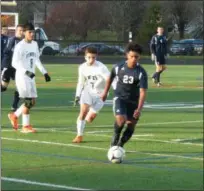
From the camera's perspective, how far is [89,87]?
53.6 feet

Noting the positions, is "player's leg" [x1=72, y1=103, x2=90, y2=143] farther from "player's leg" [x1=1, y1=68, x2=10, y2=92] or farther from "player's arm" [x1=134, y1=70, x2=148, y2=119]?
"player's leg" [x1=1, y1=68, x2=10, y2=92]

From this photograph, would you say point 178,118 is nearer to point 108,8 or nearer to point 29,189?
point 29,189

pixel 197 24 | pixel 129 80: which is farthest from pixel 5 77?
pixel 197 24

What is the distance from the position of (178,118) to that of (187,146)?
5.75 m

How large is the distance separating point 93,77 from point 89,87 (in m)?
0.23

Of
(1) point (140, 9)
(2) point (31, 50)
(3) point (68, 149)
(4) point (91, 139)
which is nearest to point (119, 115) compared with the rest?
(3) point (68, 149)

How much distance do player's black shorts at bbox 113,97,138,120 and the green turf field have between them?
2.54 feet

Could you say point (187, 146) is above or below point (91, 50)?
below

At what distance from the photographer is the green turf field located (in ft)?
38.6

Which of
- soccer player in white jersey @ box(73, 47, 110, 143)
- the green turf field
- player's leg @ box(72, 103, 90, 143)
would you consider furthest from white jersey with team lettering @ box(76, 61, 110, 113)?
the green turf field

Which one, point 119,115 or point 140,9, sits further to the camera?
point 140,9

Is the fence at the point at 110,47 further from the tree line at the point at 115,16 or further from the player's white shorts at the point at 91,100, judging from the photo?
the player's white shorts at the point at 91,100

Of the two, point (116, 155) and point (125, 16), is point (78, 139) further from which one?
point (125, 16)

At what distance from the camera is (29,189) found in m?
10.9
